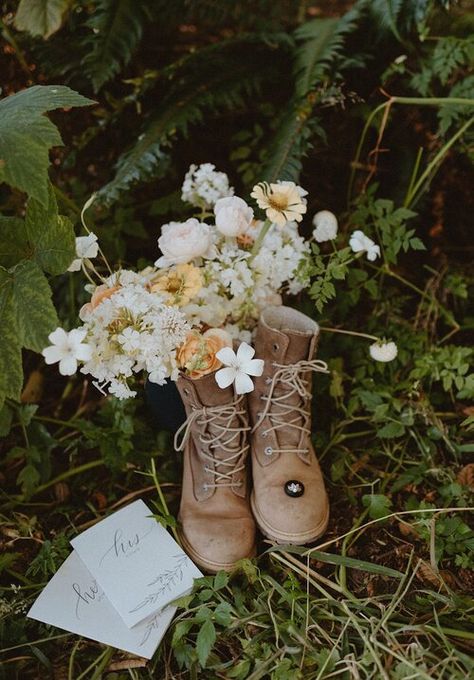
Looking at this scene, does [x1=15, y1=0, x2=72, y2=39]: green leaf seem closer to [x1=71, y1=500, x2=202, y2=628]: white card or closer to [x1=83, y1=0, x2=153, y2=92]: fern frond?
[x1=83, y1=0, x2=153, y2=92]: fern frond

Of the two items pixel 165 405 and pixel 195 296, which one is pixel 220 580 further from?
pixel 195 296

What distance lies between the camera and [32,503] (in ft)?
4.42

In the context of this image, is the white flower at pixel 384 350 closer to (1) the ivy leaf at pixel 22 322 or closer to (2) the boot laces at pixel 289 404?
(2) the boot laces at pixel 289 404

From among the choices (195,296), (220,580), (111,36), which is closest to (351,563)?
(220,580)

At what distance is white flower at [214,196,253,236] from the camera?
3.66 ft

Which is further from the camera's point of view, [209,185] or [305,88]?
[305,88]

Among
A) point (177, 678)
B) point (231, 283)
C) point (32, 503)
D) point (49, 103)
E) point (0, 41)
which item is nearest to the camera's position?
point (49, 103)

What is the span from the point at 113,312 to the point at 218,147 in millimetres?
873

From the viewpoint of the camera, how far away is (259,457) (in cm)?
129

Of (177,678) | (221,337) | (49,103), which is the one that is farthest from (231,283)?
(177,678)

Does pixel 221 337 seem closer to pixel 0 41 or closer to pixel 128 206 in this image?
pixel 128 206

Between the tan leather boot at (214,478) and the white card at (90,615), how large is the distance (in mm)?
146

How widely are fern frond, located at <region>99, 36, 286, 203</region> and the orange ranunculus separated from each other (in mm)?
492

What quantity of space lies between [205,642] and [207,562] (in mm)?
194
